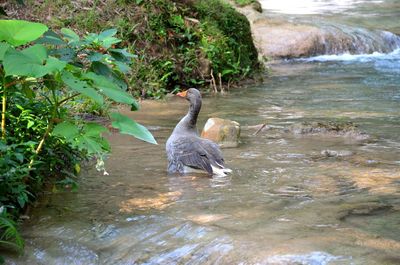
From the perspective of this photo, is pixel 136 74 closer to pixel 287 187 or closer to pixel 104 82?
pixel 287 187

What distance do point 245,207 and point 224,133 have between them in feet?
9.07

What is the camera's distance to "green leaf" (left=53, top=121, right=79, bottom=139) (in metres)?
4.43

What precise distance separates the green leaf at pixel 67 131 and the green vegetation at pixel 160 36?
6825 millimetres

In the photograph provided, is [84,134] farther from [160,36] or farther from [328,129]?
[160,36]

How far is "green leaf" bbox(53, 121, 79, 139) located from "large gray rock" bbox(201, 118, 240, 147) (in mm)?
3876

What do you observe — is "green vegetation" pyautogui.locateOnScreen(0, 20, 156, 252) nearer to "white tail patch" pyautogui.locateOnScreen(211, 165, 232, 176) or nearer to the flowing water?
the flowing water

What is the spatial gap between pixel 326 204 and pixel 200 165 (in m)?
1.63

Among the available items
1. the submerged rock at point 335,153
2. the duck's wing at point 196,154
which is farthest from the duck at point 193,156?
the submerged rock at point 335,153

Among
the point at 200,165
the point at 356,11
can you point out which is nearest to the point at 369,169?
the point at 200,165

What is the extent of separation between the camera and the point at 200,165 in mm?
6879

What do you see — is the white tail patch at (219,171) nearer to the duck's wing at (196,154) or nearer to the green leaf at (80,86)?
the duck's wing at (196,154)

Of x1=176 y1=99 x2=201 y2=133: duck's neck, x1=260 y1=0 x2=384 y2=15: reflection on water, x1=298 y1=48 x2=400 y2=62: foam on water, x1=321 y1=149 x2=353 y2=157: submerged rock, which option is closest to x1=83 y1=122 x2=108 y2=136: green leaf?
x1=176 y1=99 x2=201 y2=133: duck's neck

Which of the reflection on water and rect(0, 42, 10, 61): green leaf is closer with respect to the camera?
rect(0, 42, 10, 61): green leaf

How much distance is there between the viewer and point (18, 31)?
4.42m
